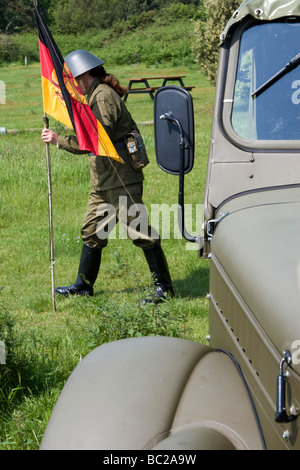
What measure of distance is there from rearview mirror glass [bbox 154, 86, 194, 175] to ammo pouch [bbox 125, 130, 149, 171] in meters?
2.57

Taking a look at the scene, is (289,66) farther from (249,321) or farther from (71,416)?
(71,416)

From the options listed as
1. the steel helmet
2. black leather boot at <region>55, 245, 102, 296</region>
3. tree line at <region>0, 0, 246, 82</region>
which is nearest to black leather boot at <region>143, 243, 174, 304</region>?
black leather boot at <region>55, 245, 102, 296</region>

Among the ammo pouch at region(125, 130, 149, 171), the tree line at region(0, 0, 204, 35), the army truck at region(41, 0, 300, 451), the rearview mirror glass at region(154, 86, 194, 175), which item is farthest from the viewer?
the tree line at region(0, 0, 204, 35)

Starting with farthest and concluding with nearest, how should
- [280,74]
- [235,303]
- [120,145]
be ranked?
[120,145]
[280,74]
[235,303]

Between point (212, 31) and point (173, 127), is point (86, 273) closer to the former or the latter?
point (173, 127)

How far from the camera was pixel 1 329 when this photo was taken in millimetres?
4066

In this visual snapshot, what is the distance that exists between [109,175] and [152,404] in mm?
3969

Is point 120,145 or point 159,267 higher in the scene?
point 120,145

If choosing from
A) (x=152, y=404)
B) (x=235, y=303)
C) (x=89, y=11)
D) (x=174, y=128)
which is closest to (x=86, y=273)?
(x=174, y=128)

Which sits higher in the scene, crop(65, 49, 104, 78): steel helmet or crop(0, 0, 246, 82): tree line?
crop(0, 0, 246, 82): tree line

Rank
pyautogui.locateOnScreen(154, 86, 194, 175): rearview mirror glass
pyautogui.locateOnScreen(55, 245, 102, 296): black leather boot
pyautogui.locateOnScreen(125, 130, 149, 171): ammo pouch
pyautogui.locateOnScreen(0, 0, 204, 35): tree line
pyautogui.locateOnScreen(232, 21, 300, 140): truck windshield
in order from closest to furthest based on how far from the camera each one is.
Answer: pyautogui.locateOnScreen(232, 21, 300, 140): truck windshield < pyautogui.locateOnScreen(154, 86, 194, 175): rearview mirror glass < pyautogui.locateOnScreen(125, 130, 149, 171): ammo pouch < pyautogui.locateOnScreen(55, 245, 102, 296): black leather boot < pyautogui.locateOnScreen(0, 0, 204, 35): tree line

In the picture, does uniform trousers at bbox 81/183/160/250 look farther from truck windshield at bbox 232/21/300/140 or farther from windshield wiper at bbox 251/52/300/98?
windshield wiper at bbox 251/52/300/98

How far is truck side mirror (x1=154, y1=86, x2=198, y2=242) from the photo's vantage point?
9.59 feet

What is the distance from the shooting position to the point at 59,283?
6777 millimetres
